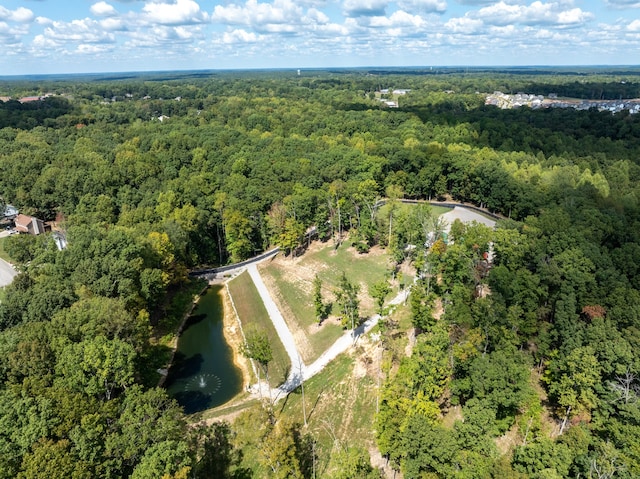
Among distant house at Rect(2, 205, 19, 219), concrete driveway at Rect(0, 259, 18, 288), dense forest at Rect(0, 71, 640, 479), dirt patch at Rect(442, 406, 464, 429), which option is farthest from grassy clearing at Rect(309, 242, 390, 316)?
distant house at Rect(2, 205, 19, 219)

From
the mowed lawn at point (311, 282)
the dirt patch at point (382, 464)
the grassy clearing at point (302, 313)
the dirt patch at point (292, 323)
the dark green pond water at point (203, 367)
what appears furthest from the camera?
the mowed lawn at point (311, 282)

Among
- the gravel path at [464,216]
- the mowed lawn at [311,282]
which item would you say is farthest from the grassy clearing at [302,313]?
the gravel path at [464,216]

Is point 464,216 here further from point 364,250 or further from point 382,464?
point 382,464

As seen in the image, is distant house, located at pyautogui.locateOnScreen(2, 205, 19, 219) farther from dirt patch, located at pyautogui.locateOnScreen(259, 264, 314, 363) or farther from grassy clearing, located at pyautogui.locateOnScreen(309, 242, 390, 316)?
grassy clearing, located at pyautogui.locateOnScreen(309, 242, 390, 316)

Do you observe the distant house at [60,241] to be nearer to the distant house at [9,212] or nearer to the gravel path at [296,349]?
the gravel path at [296,349]

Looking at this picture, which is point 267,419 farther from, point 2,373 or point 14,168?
point 14,168

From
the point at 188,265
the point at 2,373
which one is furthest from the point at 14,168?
the point at 2,373
